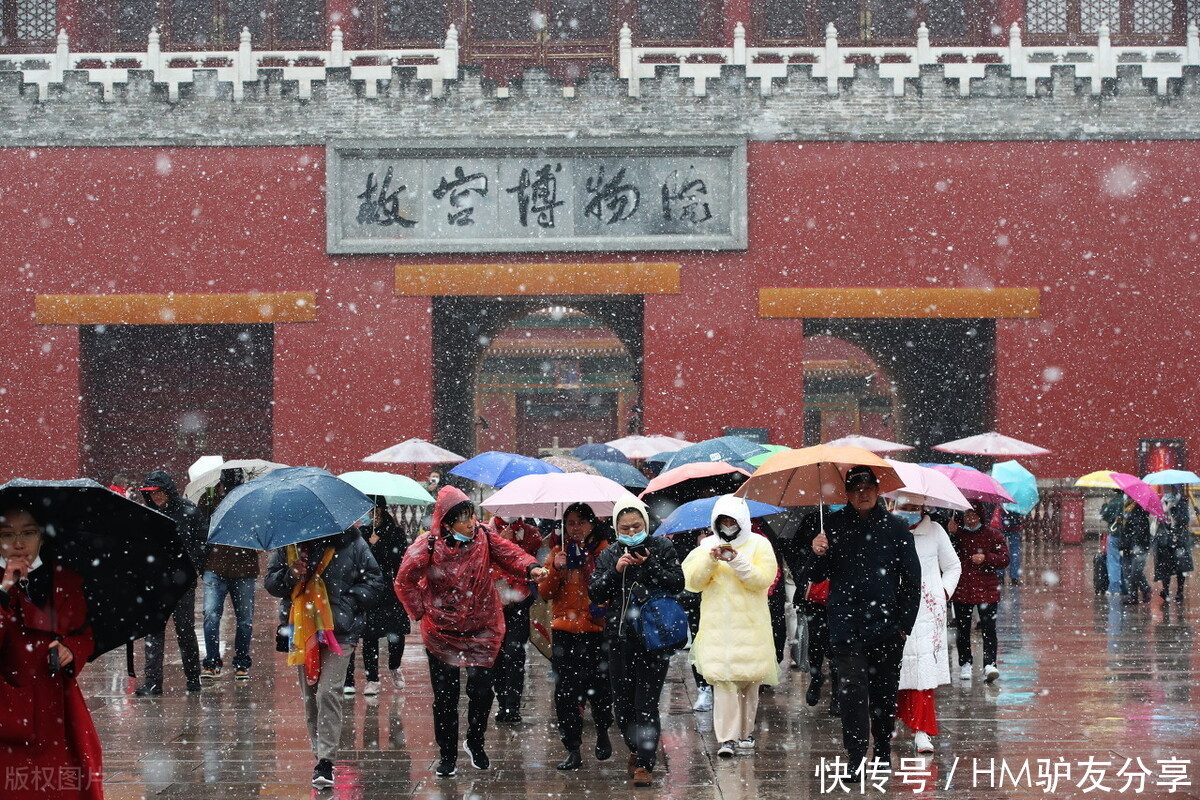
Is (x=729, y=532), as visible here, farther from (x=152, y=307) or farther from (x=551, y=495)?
(x=152, y=307)

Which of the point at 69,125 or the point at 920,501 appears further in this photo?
the point at 69,125

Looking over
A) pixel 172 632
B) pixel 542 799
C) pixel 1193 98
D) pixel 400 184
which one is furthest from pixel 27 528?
pixel 1193 98

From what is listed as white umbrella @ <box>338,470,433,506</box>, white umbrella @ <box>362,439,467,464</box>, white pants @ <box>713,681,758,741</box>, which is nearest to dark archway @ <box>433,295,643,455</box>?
white umbrella @ <box>362,439,467,464</box>

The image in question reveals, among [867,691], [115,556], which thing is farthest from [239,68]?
[115,556]

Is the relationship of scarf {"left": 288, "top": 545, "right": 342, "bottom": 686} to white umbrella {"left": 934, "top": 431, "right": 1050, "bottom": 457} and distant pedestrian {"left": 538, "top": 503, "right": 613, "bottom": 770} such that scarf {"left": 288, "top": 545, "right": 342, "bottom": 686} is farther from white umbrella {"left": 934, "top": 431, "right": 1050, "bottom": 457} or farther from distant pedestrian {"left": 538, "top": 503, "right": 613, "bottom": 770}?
white umbrella {"left": 934, "top": 431, "right": 1050, "bottom": 457}

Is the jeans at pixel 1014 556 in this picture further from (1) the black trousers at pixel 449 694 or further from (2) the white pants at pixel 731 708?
(1) the black trousers at pixel 449 694

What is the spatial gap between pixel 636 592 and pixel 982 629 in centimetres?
336

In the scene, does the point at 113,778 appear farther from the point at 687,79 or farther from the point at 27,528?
the point at 687,79

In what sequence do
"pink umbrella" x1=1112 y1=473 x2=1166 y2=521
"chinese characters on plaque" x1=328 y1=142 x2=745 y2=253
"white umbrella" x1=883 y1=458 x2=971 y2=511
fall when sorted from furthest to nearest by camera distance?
"chinese characters on plaque" x1=328 y1=142 x2=745 y2=253
"pink umbrella" x1=1112 y1=473 x2=1166 y2=521
"white umbrella" x1=883 y1=458 x2=971 y2=511

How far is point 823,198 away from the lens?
17766 millimetres

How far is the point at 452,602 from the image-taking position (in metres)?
5.79

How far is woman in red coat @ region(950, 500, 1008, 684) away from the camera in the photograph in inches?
321

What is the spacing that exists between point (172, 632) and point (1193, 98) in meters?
14.4

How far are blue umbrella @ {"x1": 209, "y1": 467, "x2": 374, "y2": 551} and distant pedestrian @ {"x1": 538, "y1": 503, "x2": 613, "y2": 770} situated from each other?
97 cm
